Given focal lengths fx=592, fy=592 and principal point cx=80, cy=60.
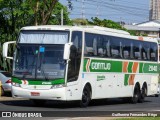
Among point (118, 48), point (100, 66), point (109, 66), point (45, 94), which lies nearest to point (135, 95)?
point (118, 48)

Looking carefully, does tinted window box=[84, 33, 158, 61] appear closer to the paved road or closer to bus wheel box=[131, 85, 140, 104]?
bus wheel box=[131, 85, 140, 104]

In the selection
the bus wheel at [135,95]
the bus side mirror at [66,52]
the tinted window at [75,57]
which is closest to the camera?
the bus side mirror at [66,52]

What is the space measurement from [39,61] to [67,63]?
43.0 inches

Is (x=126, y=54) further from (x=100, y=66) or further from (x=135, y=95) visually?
(x=100, y=66)

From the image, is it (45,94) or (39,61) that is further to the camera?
(39,61)

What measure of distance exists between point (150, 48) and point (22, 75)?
10488 millimetres

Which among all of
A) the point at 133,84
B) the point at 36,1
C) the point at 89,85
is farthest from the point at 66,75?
the point at 36,1

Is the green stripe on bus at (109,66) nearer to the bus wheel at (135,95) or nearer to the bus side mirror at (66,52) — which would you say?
the bus wheel at (135,95)

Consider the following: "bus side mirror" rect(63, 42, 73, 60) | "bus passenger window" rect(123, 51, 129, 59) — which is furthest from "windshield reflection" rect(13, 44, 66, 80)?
"bus passenger window" rect(123, 51, 129, 59)

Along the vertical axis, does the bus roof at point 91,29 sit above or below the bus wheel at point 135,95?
above

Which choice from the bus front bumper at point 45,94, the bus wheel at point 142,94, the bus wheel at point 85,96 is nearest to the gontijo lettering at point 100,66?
the bus wheel at point 85,96

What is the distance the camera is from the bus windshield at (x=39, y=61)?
22.9m

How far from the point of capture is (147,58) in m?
31.2

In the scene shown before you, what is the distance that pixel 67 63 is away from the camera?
75.4 ft
